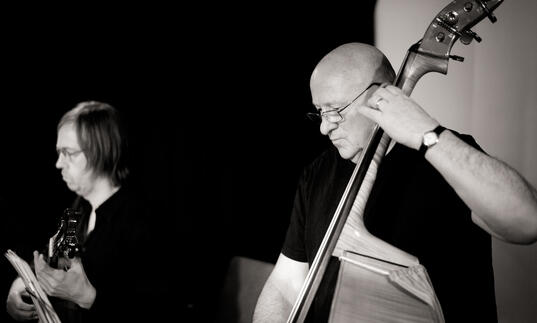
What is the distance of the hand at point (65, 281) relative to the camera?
5.88 feet

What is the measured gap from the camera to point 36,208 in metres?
2.93

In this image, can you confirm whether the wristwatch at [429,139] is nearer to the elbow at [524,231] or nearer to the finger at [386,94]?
the finger at [386,94]

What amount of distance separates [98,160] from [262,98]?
88 cm

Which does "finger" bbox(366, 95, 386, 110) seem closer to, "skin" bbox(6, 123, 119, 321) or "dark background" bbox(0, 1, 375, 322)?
"skin" bbox(6, 123, 119, 321)

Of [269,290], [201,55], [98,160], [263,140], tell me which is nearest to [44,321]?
[269,290]

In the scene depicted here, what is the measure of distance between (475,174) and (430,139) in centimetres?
12

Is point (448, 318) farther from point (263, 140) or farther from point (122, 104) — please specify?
point (122, 104)

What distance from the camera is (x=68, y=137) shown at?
2.33 meters

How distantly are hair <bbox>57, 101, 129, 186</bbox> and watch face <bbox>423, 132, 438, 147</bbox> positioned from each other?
170 centimetres

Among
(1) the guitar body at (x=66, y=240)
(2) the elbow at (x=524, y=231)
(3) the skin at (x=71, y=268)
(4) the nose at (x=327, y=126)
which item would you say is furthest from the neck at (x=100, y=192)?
(2) the elbow at (x=524, y=231)

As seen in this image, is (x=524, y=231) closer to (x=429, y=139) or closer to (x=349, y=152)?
(x=429, y=139)

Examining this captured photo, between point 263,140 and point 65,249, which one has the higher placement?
point 263,140

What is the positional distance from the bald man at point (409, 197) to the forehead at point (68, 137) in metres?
1.18

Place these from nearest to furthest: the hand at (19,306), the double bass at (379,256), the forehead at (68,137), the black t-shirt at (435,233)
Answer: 1. the double bass at (379,256)
2. the black t-shirt at (435,233)
3. the hand at (19,306)
4. the forehead at (68,137)
